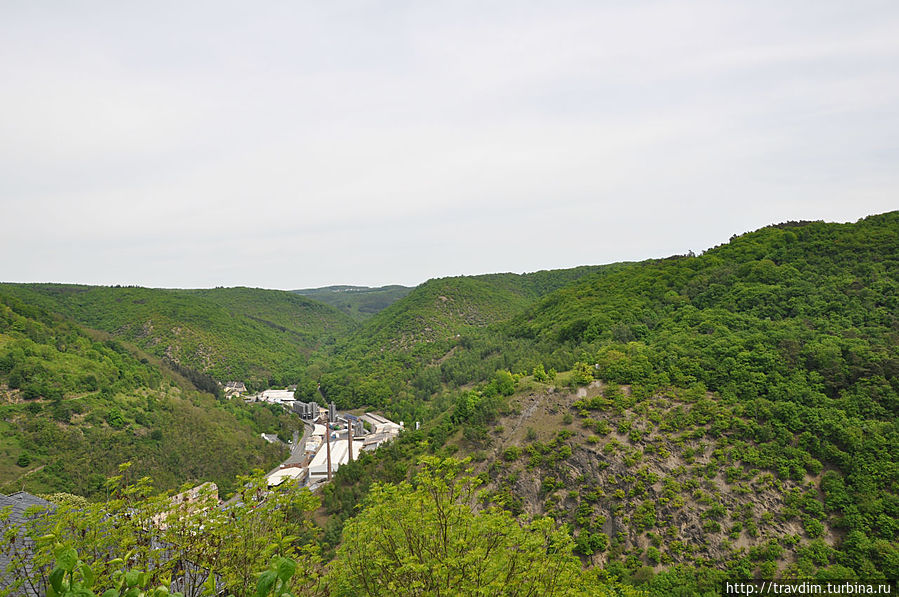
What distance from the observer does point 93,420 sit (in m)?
42.9

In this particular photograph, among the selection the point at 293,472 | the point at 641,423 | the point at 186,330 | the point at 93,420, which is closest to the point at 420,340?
the point at 293,472

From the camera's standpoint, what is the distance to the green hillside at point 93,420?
36.4 meters

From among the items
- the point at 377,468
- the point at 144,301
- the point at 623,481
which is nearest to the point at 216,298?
the point at 144,301

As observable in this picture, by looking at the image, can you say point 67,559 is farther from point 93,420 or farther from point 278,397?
point 278,397

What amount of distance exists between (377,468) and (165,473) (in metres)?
24.1

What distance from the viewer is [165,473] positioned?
4216 cm

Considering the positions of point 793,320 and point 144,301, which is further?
point 144,301

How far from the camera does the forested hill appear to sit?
9119cm

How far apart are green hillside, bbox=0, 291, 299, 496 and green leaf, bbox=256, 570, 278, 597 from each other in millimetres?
42232

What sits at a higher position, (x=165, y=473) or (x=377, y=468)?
(x=377, y=468)

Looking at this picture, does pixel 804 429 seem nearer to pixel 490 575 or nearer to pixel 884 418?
pixel 884 418

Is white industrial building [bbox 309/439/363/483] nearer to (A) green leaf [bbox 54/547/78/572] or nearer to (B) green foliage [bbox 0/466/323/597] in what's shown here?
(B) green foliage [bbox 0/466/323/597]

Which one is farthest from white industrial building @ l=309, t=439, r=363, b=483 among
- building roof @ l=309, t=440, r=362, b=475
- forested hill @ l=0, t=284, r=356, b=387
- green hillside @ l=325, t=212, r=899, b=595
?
forested hill @ l=0, t=284, r=356, b=387

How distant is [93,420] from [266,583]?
2097 inches
